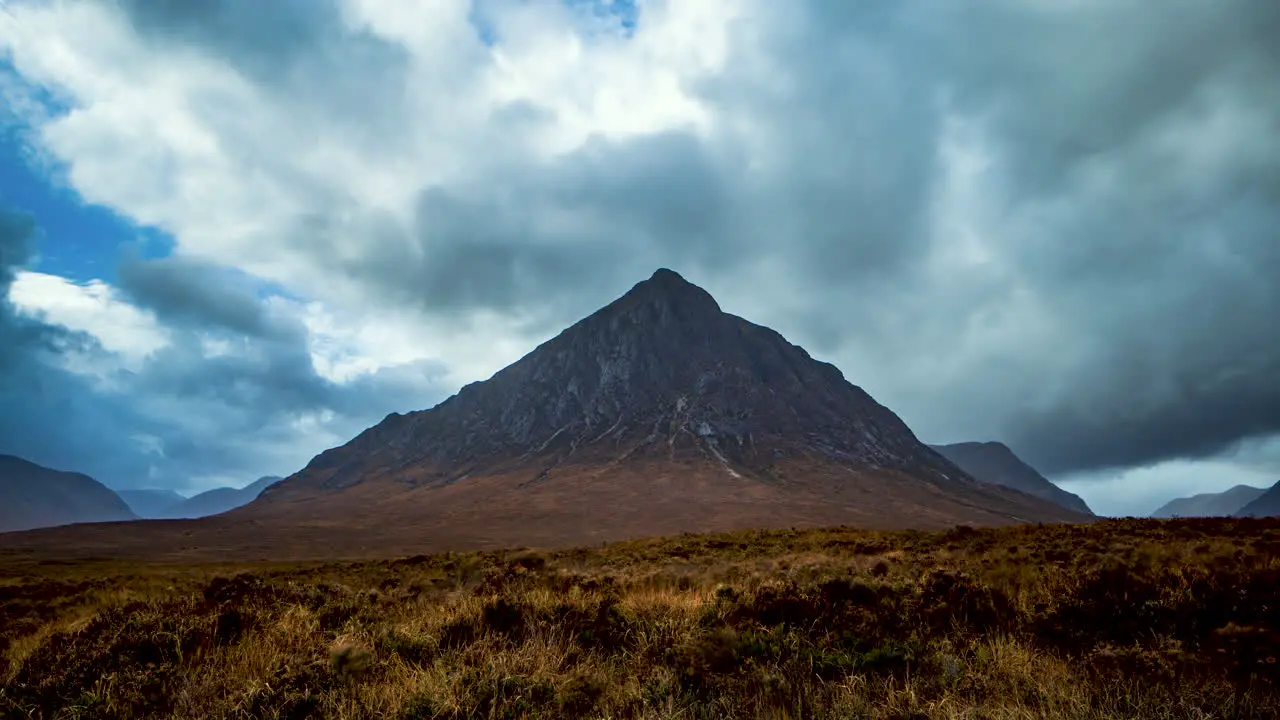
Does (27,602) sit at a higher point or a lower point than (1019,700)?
lower

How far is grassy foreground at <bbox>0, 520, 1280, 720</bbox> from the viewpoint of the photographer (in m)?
5.82

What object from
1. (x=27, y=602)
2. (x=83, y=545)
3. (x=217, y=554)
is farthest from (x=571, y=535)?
(x=27, y=602)

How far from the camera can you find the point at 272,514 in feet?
614

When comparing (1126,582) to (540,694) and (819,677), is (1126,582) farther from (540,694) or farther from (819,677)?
(540,694)

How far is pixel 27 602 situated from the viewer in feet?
73.6

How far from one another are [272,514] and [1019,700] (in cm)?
22077

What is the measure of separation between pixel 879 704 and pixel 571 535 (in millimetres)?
112685

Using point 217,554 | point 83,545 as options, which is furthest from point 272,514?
point 217,554

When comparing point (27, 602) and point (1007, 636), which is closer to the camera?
point (1007, 636)

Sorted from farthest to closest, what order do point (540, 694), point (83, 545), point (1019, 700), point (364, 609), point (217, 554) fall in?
point (83, 545), point (217, 554), point (364, 609), point (540, 694), point (1019, 700)

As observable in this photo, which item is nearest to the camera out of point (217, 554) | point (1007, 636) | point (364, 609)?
point (1007, 636)

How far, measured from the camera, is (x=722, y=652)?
710cm

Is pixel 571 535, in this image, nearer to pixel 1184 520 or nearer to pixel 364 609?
pixel 1184 520

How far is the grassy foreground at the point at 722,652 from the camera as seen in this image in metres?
5.82
